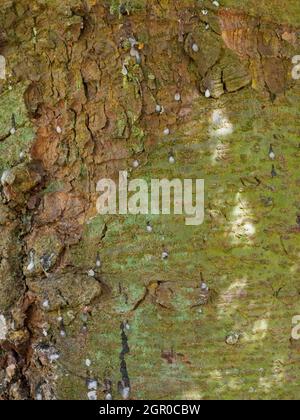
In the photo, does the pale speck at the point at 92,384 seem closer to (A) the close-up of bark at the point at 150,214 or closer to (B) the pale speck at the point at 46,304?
(A) the close-up of bark at the point at 150,214

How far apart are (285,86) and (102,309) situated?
39.5 inches

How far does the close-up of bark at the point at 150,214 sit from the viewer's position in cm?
192

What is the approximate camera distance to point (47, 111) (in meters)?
2.01

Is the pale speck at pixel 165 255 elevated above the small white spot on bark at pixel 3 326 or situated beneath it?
Result: elevated above

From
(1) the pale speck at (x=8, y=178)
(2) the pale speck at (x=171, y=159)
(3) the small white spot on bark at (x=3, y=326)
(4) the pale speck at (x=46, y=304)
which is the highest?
(2) the pale speck at (x=171, y=159)

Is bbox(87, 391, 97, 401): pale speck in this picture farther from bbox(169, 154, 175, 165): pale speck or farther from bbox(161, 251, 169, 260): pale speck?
bbox(169, 154, 175, 165): pale speck

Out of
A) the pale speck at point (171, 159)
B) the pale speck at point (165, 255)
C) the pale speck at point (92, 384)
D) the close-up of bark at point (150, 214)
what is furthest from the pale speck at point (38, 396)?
the pale speck at point (171, 159)

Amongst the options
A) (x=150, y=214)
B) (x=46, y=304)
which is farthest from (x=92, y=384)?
(x=150, y=214)

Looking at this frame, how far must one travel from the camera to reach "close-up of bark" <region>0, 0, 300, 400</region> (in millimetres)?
1916

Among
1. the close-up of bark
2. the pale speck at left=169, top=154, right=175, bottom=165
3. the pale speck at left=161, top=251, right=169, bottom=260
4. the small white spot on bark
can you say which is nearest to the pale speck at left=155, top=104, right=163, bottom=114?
the close-up of bark

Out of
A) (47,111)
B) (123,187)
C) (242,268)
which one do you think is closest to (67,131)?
(47,111)

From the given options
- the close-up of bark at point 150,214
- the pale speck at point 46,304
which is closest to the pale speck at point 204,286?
the close-up of bark at point 150,214

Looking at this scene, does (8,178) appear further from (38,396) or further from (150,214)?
(38,396)
